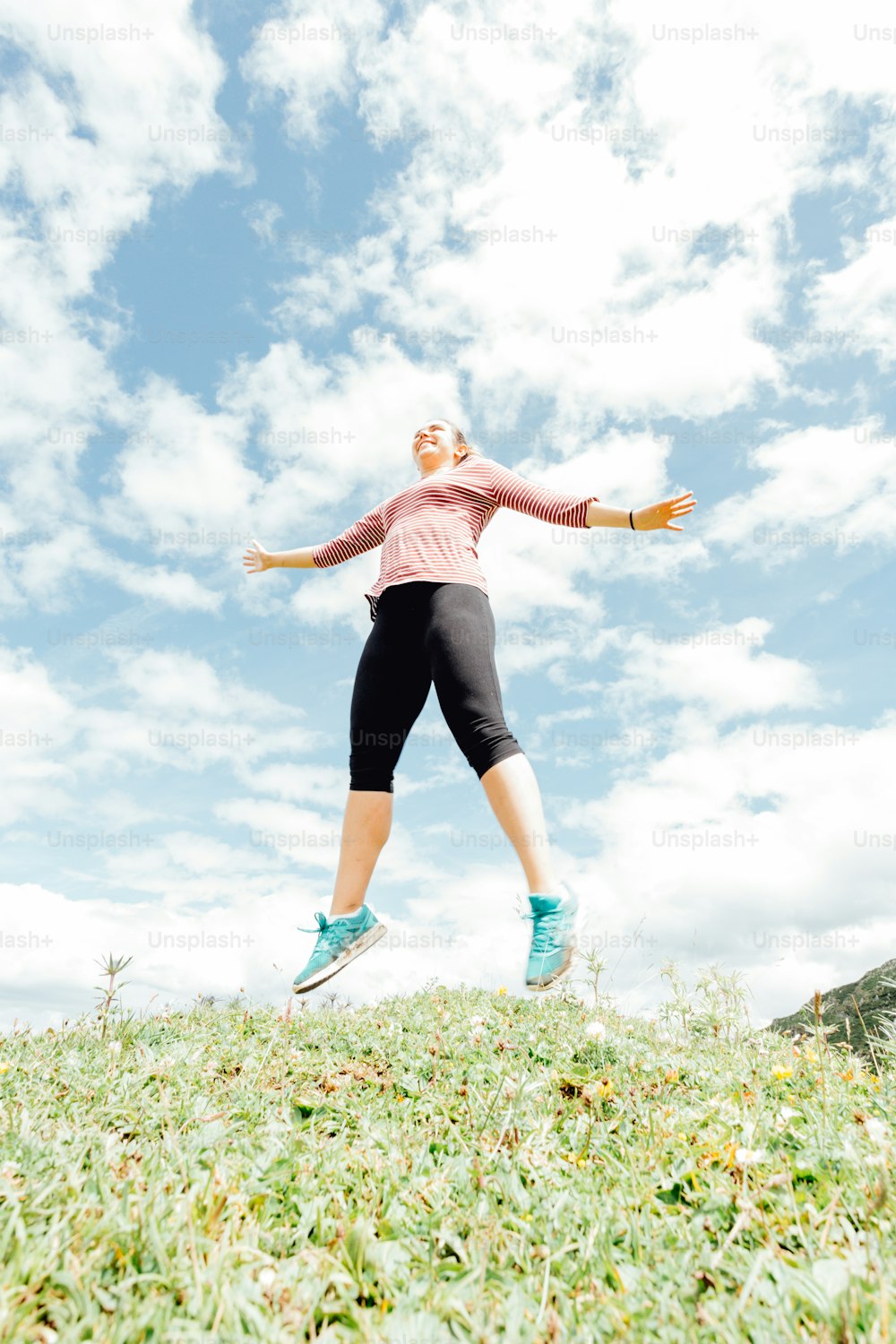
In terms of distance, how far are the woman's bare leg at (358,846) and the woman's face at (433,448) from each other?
7.91 feet

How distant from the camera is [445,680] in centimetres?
462

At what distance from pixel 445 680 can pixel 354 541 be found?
1751 mm

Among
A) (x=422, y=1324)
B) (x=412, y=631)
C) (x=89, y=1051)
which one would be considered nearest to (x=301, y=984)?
(x=89, y=1051)

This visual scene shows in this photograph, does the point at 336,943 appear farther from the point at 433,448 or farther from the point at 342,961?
the point at 433,448

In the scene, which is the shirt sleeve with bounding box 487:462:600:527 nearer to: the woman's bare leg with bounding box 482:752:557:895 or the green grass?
the woman's bare leg with bounding box 482:752:557:895

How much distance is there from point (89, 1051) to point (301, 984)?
1.37m

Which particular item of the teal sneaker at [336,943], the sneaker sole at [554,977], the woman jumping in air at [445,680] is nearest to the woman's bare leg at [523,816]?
the woman jumping in air at [445,680]

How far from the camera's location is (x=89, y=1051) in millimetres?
3492

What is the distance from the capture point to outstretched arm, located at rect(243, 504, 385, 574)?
19.0 ft

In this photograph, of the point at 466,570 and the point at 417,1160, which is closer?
the point at 417,1160

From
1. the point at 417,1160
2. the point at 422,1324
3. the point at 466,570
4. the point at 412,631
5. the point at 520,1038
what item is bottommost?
the point at 422,1324

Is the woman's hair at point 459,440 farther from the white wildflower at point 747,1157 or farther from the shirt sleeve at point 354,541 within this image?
the white wildflower at point 747,1157

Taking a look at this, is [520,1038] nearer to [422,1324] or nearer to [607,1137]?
[607,1137]

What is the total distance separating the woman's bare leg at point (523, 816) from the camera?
427 cm
